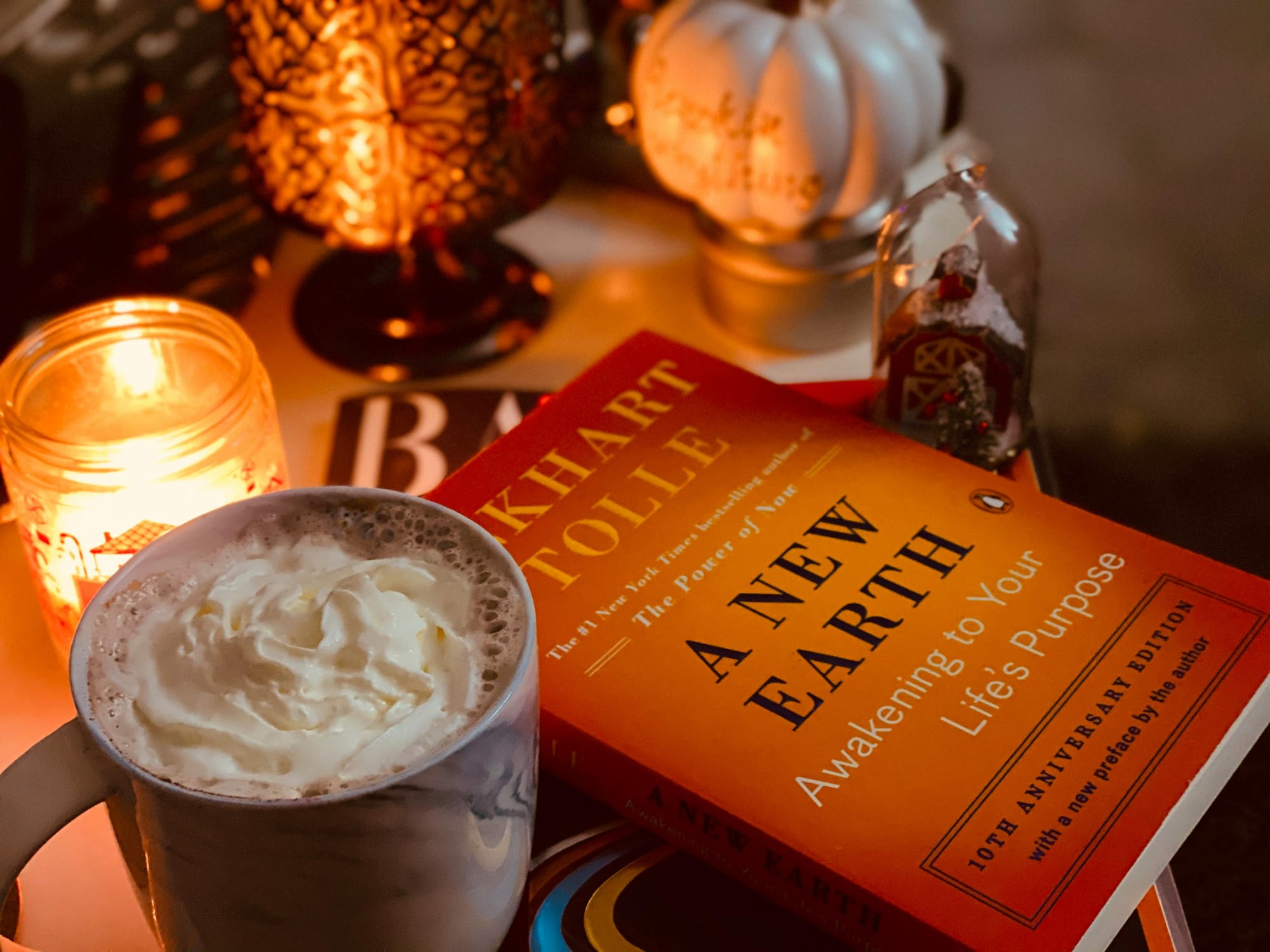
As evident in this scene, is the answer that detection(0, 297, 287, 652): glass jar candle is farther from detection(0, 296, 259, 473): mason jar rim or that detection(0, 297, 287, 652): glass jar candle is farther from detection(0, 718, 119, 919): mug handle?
detection(0, 718, 119, 919): mug handle

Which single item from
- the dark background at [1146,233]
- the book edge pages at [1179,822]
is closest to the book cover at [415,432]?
the book edge pages at [1179,822]

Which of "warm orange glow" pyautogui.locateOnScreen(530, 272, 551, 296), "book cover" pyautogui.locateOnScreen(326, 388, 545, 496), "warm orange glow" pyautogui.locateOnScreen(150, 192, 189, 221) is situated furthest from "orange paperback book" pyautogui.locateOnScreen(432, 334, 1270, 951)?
"warm orange glow" pyautogui.locateOnScreen(150, 192, 189, 221)

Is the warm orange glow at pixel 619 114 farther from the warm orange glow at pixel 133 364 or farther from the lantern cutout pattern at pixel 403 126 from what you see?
the warm orange glow at pixel 133 364

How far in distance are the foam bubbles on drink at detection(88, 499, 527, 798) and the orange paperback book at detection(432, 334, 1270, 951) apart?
0.08 metres

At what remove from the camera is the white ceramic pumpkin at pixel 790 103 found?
2.15ft

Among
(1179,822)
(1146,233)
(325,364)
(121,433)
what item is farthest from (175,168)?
(1146,233)

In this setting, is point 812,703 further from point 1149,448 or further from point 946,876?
point 1149,448

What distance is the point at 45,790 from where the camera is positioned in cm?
35

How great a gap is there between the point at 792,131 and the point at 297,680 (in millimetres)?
424

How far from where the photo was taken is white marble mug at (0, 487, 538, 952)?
A: 1.10 feet

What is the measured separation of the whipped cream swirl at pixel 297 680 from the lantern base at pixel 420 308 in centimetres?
37

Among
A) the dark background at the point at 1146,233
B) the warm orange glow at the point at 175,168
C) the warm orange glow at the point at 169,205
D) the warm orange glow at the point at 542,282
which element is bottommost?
the dark background at the point at 1146,233

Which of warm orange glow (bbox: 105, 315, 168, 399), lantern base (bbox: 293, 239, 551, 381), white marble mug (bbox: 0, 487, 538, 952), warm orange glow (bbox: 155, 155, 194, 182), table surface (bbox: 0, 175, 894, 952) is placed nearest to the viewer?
white marble mug (bbox: 0, 487, 538, 952)

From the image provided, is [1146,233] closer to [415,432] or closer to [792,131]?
[792,131]
